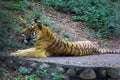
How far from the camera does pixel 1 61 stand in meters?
8.01

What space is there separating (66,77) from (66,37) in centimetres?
402

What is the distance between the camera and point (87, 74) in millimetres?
7922

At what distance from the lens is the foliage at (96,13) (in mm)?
13328

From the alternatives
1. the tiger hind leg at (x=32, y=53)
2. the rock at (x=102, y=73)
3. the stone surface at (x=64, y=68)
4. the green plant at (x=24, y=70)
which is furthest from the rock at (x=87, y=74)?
the tiger hind leg at (x=32, y=53)

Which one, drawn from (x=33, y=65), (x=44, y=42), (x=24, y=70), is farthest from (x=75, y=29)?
(x=24, y=70)

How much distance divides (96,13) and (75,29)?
124cm

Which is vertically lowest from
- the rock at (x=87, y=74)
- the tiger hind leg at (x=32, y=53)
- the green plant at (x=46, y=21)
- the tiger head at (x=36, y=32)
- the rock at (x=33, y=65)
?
the rock at (x=87, y=74)

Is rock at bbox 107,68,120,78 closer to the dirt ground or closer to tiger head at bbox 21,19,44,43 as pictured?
tiger head at bbox 21,19,44,43

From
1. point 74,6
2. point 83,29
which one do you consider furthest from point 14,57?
point 74,6

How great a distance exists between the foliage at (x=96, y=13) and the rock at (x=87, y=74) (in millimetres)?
5200

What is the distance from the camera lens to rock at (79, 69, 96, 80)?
7.91 meters

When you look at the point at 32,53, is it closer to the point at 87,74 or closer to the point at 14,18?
the point at 87,74

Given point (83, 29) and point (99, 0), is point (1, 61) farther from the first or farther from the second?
point (99, 0)

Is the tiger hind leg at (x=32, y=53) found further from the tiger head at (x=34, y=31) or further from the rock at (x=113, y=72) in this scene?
the rock at (x=113, y=72)
